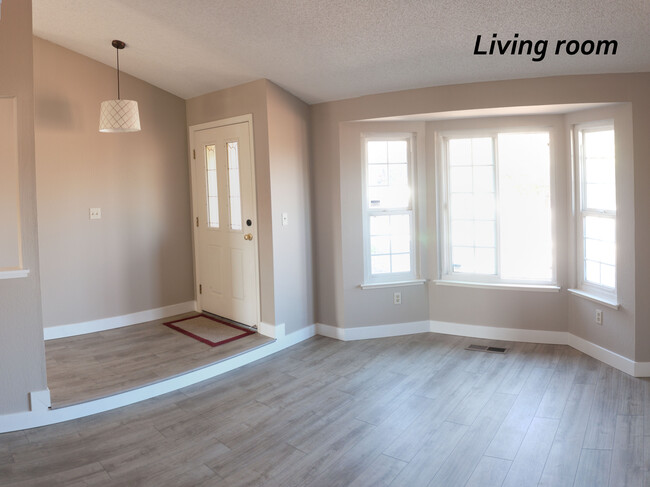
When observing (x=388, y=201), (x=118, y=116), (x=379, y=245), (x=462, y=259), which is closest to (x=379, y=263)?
(x=379, y=245)

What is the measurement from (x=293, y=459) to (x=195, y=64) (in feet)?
10.9

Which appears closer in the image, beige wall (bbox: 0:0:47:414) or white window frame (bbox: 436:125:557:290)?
beige wall (bbox: 0:0:47:414)

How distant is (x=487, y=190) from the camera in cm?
476

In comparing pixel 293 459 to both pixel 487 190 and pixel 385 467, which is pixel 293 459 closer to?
pixel 385 467

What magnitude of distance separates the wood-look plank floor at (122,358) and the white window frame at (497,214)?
6.16 feet

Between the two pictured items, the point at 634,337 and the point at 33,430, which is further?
the point at 634,337

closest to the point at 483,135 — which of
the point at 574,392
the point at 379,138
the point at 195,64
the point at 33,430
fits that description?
the point at 379,138

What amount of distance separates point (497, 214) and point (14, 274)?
389 cm

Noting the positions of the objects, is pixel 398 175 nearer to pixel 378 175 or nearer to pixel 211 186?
pixel 378 175

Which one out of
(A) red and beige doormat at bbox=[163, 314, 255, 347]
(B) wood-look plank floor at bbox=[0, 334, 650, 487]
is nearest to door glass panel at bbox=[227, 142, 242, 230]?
(A) red and beige doormat at bbox=[163, 314, 255, 347]

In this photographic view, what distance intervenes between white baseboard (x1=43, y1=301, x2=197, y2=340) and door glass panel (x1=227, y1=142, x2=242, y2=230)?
1215 mm

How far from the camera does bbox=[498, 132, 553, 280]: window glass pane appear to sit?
458 cm

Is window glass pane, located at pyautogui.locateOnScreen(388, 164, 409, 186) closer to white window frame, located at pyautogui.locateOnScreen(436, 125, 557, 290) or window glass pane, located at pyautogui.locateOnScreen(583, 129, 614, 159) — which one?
white window frame, located at pyautogui.locateOnScreen(436, 125, 557, 290)

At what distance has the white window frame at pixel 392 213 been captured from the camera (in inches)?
191
